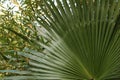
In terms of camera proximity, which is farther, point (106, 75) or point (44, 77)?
point (44, 77)

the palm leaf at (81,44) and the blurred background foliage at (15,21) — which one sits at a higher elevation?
the blurred background foliage at (15,21)

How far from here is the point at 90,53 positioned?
2.04 meters

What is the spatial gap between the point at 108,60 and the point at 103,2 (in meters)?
0.40

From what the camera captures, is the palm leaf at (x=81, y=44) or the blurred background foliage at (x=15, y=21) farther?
the blurred background foliage at (x=15, y=21)

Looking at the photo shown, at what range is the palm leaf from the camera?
78.4 inches

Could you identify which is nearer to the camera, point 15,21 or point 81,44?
point 81,44

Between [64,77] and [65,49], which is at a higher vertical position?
[65,49]

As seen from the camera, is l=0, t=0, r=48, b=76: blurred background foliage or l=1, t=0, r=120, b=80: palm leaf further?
l=0, t=0, r=48, b=76: blurred background foliage

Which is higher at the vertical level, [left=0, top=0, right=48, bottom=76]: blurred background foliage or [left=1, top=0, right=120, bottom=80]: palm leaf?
[left=0, top=0, right=48, bottom=76]: blurred background foliage

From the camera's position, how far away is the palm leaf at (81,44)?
1992 mm

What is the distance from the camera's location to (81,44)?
2.07 m

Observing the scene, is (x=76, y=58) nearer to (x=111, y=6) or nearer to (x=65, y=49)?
(x=65, y=49)

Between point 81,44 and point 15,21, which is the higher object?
point 15,21

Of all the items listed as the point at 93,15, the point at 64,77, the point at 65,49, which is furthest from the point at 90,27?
the point at 64,77
